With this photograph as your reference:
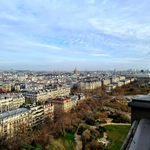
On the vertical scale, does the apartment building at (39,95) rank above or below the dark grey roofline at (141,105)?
below

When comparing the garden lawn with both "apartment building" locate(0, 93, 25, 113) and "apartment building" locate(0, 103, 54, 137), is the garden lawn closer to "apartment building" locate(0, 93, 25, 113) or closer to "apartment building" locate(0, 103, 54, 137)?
"apartment building" locate(0, 103, 54, 137)

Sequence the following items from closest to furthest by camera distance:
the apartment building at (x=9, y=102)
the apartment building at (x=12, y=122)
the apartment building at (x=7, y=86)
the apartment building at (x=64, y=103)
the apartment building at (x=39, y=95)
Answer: the apartment building at (x=12, y=122) → the apartment building at (x=64, y=103) → the apartment building at (x=9, y=102) → the apartment building at (x=39, y=95) → the apartment building at (x=7, y=86)

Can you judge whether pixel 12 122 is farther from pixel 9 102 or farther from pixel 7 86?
pixel 7 86

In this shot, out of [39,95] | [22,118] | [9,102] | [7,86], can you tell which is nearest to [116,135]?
[22,118]

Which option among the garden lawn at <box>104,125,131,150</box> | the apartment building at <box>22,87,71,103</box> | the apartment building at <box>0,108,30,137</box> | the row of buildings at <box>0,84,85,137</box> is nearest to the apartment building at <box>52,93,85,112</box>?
the row of buildings at <box>0,84,85,137</box>

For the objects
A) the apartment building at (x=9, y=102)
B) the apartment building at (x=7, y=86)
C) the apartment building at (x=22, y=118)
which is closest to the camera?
the apartment building at (x=22, y=118)

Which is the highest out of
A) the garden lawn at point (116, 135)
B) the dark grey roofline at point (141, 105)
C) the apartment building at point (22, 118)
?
the dark grey roofline at point (141, 105)

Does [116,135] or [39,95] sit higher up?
[39,95]

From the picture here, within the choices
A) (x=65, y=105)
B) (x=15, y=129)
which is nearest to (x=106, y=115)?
(x=65, y=105)

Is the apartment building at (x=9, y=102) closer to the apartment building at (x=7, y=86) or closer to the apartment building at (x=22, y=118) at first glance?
the apartment building at (x=22, y=118)

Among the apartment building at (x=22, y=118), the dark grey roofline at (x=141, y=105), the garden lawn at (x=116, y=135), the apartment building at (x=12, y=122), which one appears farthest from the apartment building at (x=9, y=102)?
the dark grey roofline at (x=141, y=105)
